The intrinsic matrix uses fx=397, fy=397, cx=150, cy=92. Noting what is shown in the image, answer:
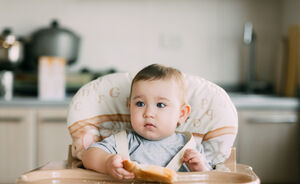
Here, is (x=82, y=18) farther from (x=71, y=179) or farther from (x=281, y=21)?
(x=71, y=179)

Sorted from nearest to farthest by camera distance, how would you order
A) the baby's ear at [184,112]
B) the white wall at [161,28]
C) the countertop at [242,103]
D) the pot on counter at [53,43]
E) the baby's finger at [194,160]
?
the baby's finger at [194,160] < the baby's ear at [184,112] < the countertop at [242,103] < the pot on counter at [53,43] < the white wall at [161,28]

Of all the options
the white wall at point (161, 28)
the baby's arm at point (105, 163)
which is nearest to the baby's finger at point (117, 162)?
the baby's arm at point (105, 163)

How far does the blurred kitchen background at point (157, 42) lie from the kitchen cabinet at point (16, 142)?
0.70 feet

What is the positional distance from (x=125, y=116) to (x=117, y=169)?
330 millimetres

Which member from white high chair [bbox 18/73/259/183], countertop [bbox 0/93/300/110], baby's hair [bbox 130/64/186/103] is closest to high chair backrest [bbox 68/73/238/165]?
white high chair [bbox 18/73/259/183]

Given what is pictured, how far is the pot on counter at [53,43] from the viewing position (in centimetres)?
255

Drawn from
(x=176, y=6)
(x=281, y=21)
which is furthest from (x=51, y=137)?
(x=281, y=21)

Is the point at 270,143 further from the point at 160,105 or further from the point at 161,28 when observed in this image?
the point at 160,105

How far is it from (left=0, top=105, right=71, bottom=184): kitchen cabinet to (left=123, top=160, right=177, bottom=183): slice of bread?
145 cm

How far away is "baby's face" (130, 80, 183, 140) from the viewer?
1115 millimetres

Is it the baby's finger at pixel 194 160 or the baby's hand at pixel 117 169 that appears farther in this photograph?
the baby's finger at pixel 194 160

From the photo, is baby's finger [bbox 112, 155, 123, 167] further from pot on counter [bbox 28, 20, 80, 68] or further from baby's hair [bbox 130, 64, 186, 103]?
pot on counter [bbox 28, 20, 80, 68]

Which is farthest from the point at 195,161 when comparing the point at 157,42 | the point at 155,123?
the point at 157,42

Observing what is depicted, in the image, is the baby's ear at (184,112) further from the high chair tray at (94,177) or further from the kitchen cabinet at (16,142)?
the kitchen cabinet at (16,142)
